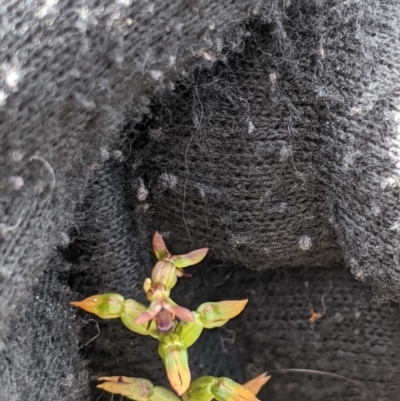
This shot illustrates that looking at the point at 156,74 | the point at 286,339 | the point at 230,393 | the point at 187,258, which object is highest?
the point at 156,74

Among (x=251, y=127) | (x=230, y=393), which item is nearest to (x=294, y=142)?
(x=251, y=127)

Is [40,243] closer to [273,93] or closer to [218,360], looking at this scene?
[273,93]

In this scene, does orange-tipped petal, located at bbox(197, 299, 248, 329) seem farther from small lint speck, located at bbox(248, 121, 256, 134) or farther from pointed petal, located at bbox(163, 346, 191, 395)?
small lint speck, located at bbox(248, 121, 256, 134)

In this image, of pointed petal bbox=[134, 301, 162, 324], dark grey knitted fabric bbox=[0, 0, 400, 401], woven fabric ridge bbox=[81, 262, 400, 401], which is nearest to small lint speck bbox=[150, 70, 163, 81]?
dark grey knitted fabric bbox=[0, 0, 400, 401]

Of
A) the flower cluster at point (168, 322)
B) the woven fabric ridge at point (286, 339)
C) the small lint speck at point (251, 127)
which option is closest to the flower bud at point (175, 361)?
the flower cluster at point (168, 322)

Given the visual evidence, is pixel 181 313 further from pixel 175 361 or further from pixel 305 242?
pixel 305 242

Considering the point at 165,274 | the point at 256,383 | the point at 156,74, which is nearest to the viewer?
the point at 156,74

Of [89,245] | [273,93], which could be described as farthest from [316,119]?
[89,245]

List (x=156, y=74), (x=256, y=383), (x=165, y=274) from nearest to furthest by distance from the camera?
(x=156, y=74), (x=165, y=274), (x=256, y=383)
